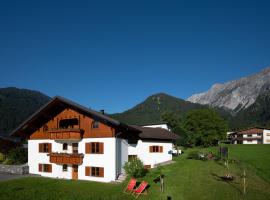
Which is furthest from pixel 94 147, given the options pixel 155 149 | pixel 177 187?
pixel 177 187

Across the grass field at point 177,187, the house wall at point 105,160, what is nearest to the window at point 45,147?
the grass field at point 177,187

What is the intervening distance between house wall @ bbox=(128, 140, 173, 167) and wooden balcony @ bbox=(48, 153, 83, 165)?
5907mm

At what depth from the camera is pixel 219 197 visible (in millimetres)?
22953

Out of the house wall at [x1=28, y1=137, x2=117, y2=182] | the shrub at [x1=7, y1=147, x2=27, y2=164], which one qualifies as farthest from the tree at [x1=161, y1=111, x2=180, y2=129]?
the house wall at [x1=28, y1=137, x2=117, y2=182]

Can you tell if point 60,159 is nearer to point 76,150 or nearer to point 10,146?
point 76,150

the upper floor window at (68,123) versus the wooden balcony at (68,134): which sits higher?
the upper floor window at (68,123)

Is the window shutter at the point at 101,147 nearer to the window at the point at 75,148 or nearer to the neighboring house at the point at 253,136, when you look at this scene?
the window at the point at 75,148

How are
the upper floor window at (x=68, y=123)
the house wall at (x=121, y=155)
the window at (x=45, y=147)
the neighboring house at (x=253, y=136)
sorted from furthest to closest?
1. the neighboring house at (x=253, y=136)
2. the window at (x=45, y=147)
3. the upper floor window at (x=68, y=123)
4. the house wall at (x=121, y=155)

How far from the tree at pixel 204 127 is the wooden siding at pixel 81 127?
154 ft

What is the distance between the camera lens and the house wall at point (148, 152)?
1427 inches

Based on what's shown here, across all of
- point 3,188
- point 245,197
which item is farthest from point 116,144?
point 245,197

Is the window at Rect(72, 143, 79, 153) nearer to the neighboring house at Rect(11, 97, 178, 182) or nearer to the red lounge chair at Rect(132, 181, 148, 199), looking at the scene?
the neighboring house at Rect(11, 97, 178, 182)

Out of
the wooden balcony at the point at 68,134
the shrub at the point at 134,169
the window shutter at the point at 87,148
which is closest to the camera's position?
the shrub at the point at 134,169

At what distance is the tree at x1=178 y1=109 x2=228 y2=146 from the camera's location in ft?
266
